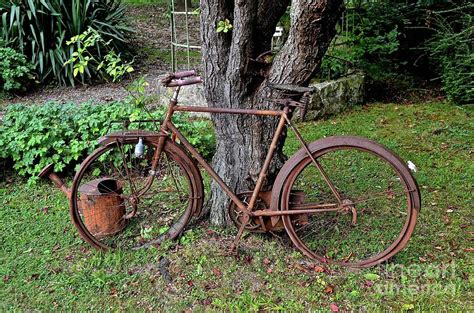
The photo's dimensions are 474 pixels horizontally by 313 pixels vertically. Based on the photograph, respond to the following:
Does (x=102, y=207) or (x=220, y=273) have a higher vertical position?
(x=102, y=207)

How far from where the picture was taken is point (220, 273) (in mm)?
2828

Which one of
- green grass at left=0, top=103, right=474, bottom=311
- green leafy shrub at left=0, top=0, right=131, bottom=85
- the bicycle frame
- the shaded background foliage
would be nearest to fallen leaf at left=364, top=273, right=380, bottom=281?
green grass at left=0, top=103, right=474, bottom=311

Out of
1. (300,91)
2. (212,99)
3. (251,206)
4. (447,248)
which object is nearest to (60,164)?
(212,99)

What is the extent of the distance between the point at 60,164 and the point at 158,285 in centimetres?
180

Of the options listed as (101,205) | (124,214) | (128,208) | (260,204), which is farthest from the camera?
(128,208)

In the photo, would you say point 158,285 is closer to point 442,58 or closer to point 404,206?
point 404,206

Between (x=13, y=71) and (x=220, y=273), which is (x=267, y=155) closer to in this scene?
(x=220, y=273)

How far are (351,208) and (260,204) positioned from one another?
56cm

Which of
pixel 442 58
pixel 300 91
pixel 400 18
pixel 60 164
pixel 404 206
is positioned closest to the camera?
pixel 300 91

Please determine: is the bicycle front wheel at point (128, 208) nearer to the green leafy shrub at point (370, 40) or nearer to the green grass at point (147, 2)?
the green leafy shrub at point (370, 40)

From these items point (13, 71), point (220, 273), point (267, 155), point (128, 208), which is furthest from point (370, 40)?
point (13, 71)

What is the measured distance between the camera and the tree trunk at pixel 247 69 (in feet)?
8.78

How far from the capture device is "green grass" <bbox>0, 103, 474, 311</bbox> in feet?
8.59

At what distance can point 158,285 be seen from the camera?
2.76m
